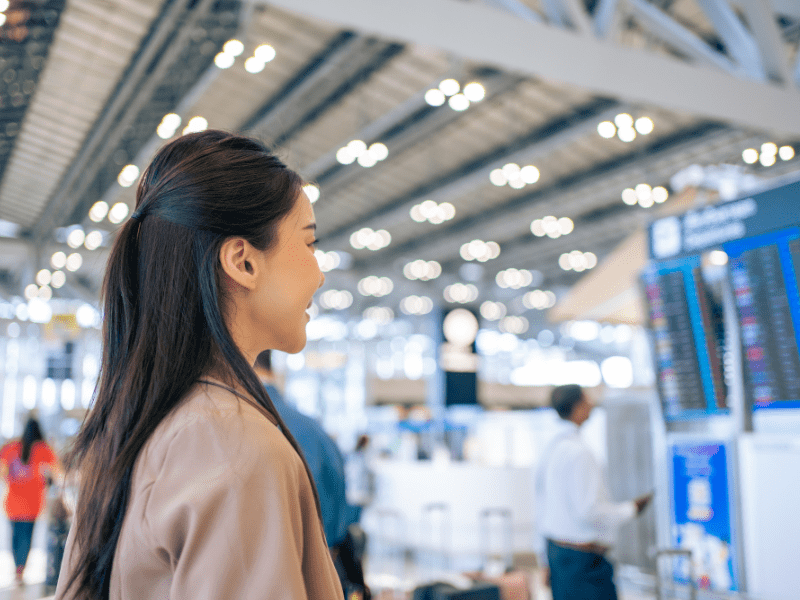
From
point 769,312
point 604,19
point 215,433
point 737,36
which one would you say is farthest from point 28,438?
point 737,36

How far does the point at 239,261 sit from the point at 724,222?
112 inches

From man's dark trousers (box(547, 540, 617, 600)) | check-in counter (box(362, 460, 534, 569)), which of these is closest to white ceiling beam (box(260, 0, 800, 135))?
man's dark trousers (box(547, 540, 617, 600))

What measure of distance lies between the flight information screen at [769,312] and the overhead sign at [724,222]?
2.2 inches

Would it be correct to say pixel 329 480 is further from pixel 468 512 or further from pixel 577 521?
pixel 468 512

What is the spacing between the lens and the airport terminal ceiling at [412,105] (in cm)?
399

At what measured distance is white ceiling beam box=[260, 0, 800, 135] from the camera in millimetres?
3482

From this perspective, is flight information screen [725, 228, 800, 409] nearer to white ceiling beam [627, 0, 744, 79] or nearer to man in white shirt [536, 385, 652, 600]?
man in white shirt [536, 385, 652, 600]

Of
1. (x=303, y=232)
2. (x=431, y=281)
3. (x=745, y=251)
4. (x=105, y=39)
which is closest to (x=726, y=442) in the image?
(x=745, y=251)

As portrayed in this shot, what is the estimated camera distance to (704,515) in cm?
313

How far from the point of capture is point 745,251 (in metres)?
2.95

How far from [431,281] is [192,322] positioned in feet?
64.1

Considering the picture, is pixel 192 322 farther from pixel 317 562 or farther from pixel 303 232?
pixel 317 562

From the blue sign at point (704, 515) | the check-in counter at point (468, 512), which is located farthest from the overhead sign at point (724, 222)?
the check-in counter at point (468, 512)

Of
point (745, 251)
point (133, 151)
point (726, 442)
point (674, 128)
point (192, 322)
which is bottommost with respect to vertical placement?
point (726, 442)
